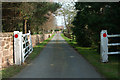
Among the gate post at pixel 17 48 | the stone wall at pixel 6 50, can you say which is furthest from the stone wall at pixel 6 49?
the gate post at pixel 17 48

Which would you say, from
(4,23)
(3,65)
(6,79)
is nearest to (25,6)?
(4,23)

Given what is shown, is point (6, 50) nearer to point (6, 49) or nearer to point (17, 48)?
point (6, 49)

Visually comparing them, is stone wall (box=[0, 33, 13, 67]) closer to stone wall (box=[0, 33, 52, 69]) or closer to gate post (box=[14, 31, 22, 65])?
stone wall (box=[0, 33, 52, 69])

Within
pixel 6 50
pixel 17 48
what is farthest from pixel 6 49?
pixel 17 48

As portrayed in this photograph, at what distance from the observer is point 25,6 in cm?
1366

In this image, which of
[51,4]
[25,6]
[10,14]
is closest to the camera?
[25,6]

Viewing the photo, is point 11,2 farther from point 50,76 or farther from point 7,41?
point 50,76

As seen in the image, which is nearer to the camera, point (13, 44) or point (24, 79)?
point (24, 79)

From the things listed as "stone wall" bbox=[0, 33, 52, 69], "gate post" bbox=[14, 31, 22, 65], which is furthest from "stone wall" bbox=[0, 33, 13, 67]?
"gate post" bbox=[14, 31, 22, 65]

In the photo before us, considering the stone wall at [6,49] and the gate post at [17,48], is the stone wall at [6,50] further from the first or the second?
the gate post at [17,48]

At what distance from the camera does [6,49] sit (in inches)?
278

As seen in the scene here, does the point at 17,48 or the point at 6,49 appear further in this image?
the point at 17,48

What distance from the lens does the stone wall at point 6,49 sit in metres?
6.79

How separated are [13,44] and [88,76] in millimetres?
4263
